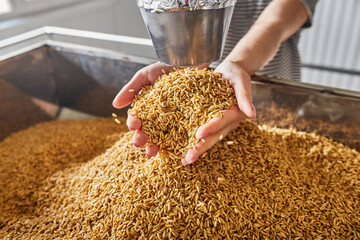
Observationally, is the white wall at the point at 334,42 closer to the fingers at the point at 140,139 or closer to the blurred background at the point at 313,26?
the blurred background at the point at 313,26

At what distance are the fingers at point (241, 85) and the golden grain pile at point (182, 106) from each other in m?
0.04

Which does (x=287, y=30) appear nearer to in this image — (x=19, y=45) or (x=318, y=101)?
(x=318, y=101)

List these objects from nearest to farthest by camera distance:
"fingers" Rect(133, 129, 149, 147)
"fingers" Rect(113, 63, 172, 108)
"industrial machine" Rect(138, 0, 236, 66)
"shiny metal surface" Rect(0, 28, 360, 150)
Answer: "industrial machine" Rect(138, 0, 236, 66), "fingers" Rect(133, 129, 149, 147), "fingers" Rect(113, 63, 172, 108), "shiny metal surface" Rect(0, 28, 360, 150)

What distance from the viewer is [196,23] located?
713mm

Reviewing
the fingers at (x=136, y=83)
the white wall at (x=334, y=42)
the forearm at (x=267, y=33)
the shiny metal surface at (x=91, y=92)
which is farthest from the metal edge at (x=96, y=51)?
the white wall at (x=334, y=42)

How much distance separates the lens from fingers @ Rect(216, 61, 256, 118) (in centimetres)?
94

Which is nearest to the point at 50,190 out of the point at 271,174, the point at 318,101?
the point at 271,174

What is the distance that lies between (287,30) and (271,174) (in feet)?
2.50

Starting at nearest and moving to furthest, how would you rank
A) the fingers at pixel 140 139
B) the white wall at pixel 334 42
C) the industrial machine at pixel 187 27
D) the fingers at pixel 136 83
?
1. the industrial machine at pixel 187 27
2. the fingers at pixel 140 139
3. the fingers at pixel 136 83
4. the white wall at pixel 334 42

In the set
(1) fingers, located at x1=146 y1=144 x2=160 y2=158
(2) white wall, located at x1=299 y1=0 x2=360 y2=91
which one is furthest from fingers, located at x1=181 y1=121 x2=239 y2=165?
(2) white wall, located at x1=299 y1=0 x2=360 y2=91

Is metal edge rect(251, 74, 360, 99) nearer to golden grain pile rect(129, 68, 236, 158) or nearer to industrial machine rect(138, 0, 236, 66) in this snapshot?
golden grain pile rect(129, 68, 236, 158)

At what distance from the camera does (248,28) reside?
1.62 metres

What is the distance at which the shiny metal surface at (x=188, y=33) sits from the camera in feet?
2.32

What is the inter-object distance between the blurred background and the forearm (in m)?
1.69
